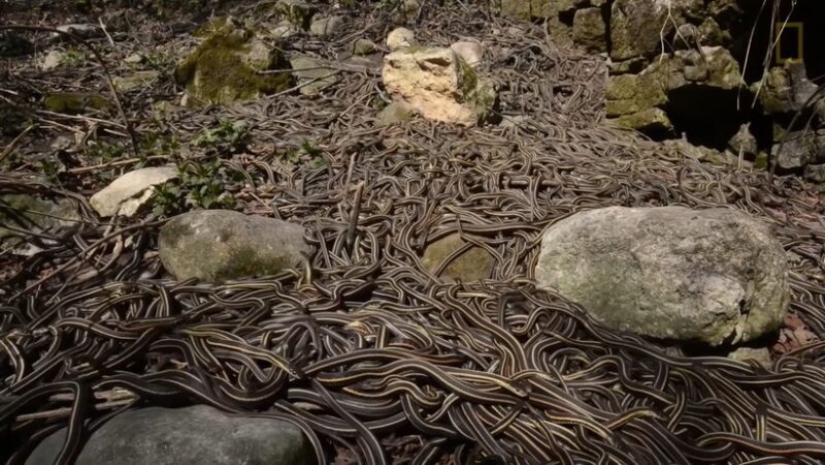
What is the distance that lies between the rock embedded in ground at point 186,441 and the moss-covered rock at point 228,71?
400cm

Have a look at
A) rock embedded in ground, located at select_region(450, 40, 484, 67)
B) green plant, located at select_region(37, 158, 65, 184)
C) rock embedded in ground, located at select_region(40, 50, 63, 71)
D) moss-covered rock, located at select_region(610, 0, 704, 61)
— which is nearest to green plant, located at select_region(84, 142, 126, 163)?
green plant, located at select_region(37, 158, 65, 184)

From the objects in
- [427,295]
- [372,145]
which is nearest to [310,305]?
[427,295]

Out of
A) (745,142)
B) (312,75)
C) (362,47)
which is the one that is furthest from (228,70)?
(745,142)

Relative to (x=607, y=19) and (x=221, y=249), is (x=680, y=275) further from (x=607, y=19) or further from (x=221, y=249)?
(x=607, y=19)

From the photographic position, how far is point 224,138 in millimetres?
4320

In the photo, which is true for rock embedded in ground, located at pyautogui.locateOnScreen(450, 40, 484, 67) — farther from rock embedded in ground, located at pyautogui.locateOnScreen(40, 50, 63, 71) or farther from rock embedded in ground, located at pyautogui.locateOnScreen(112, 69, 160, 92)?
rock embedded in ground, located at pyautogui.locateOnScreen(40, 50, 63, 71)

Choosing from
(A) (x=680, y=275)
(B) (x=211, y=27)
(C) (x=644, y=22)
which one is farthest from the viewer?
(B) (x=211, y=27)

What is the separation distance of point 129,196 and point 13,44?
5.09 meters

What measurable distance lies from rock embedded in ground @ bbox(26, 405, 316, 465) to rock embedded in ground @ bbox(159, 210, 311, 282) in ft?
3.25

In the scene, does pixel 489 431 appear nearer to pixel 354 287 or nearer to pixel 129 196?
pixel 354 287

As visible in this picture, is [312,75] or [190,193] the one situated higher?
[190,193]

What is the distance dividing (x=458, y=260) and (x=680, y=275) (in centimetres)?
112

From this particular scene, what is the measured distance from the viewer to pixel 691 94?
15.7 feet

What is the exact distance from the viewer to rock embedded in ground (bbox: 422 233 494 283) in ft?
10.0
